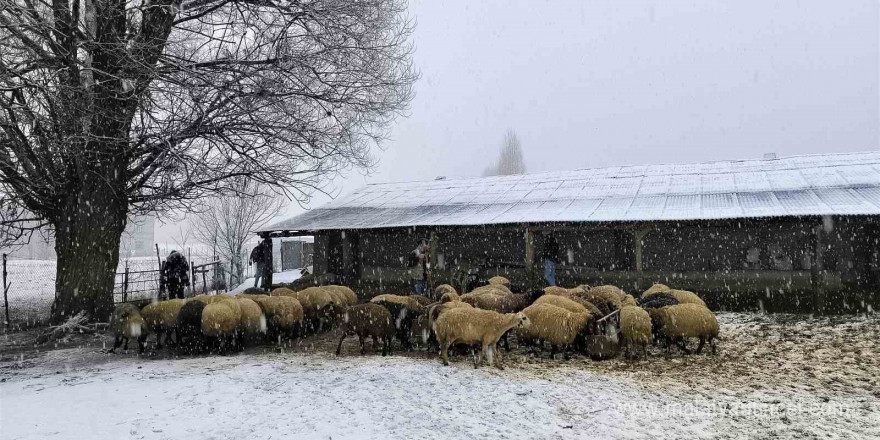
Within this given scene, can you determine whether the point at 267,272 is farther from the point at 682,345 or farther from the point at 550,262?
the point at 682,345

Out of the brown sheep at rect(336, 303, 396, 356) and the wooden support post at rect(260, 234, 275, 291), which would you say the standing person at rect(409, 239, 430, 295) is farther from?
the brown sheep at rect(336, 303, 396, 356)

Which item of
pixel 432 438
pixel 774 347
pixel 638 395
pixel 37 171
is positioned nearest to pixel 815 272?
pixel 774 347

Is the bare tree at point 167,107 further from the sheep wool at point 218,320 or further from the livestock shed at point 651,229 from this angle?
the livestock shed at point 651,229

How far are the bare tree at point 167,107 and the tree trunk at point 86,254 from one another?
2 cm

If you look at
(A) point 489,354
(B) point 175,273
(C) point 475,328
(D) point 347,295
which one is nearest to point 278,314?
(D) point 347,295

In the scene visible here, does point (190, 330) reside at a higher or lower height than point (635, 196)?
lower

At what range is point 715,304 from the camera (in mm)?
13922

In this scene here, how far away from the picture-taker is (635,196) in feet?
55.5

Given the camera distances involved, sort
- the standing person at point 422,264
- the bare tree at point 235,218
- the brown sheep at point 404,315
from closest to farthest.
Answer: the brown sheep at point 404,315 → the standing person at point 422,264 → the bare tree at point 235,218

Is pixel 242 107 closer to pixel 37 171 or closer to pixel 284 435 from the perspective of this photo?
pixel 37 171

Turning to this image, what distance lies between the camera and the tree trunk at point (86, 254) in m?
10.1

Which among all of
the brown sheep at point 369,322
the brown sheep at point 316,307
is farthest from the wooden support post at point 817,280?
the brown sheep at point 316,307

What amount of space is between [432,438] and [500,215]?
12.0m

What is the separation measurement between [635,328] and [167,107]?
30.0ft
